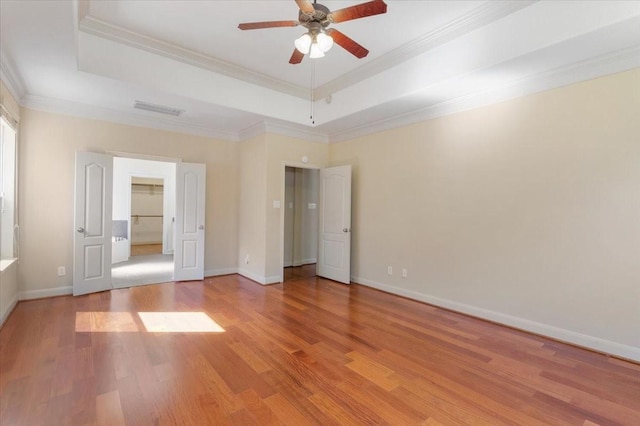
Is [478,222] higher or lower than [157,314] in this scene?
higher

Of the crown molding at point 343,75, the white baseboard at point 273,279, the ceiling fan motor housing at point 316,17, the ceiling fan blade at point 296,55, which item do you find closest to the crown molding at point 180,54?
the crown molding at point 343,75

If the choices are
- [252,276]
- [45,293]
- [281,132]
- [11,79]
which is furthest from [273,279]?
[11,79]

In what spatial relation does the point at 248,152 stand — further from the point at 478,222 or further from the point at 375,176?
the point at 478,222

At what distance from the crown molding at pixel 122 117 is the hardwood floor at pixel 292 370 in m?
2.72

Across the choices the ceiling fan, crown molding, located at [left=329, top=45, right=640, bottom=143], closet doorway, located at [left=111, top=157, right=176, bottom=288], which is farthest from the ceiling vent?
crown molding, located at [left=329, top=45, right=640, bottom=143]

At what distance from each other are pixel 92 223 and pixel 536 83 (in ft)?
20.2

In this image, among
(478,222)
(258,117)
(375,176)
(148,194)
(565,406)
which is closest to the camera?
(565,406)

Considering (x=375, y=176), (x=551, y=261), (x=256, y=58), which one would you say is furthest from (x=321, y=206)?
(x=551, y=261)

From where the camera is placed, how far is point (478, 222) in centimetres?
380

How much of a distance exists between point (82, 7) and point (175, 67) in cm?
105

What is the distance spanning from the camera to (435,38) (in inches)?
135

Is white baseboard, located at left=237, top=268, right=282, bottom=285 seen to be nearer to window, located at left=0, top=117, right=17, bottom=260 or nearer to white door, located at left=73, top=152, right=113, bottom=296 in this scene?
white door, located at left=73, top=152, right=113, bottom=296

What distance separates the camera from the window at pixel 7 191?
368 cm

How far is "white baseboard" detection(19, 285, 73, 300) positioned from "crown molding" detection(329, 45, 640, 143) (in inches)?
216
